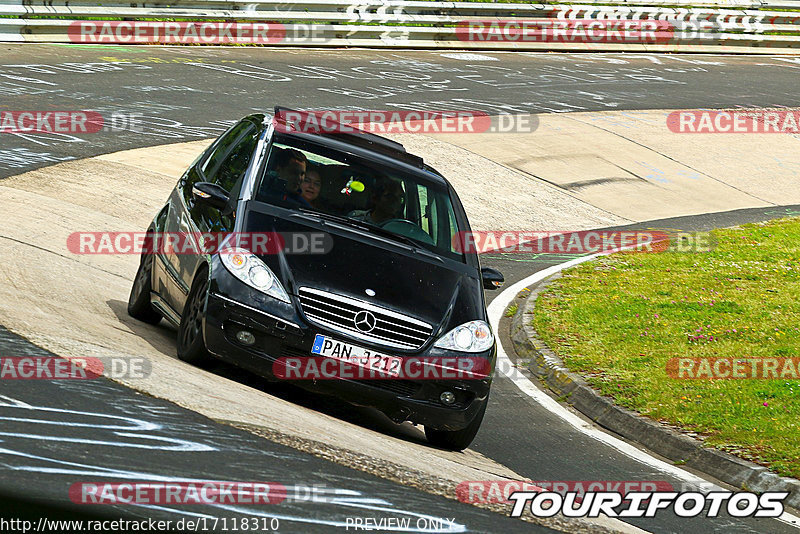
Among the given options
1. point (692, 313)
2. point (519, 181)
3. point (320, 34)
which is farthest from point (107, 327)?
point (320, 34)

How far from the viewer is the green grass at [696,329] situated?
334 inches

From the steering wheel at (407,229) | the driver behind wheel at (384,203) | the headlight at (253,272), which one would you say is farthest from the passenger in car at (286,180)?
the headlight at (253,272)

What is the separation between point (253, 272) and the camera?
6.88 m

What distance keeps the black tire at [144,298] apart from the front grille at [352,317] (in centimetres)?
209

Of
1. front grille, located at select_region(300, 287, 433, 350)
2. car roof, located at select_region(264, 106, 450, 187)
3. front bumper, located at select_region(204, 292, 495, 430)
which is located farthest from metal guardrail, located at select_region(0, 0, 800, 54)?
front grille, located at select_region(300, 287, 433, 350)

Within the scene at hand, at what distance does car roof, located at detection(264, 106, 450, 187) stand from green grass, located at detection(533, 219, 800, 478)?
8.04 ft

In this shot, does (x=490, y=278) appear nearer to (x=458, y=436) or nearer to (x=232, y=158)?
(x=458, y=436)

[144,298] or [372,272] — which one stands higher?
[372,272]

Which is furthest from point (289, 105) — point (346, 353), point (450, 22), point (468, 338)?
point (346, 353)

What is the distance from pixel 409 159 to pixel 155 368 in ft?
9.44

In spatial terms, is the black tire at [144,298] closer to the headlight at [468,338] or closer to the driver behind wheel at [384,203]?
the driver behind wheel at [384,203]

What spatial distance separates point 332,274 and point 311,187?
1.15m

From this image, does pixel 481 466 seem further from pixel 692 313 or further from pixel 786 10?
pixel 786 10

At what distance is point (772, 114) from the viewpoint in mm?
24719
